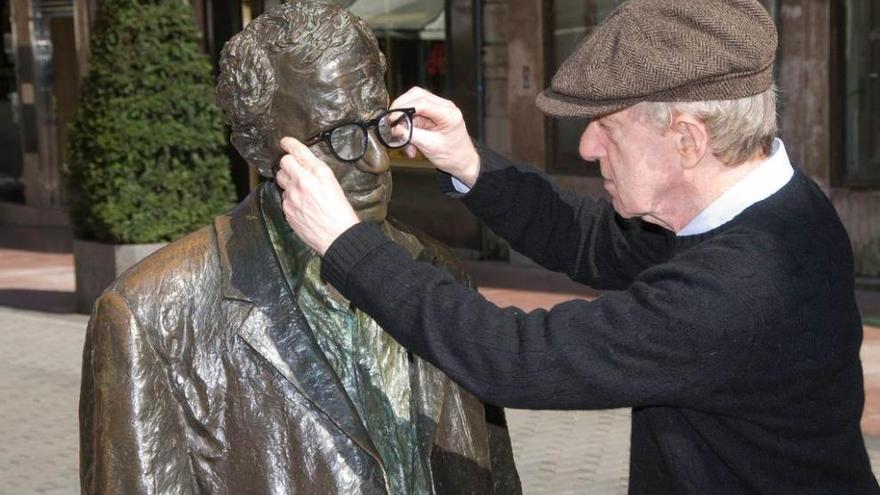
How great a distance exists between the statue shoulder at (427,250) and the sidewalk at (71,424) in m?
3.73

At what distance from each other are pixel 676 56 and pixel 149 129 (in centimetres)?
793

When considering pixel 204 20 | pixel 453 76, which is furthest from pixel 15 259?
pixel 453 76

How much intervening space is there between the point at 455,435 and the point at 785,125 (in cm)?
918

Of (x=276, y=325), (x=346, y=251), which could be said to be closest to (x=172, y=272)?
(x=276, y=325)

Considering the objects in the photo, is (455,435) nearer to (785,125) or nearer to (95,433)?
(95,433)

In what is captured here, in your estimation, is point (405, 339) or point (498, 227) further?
point (498, 227)

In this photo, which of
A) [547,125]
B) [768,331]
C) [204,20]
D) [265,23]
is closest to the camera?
[768,331]

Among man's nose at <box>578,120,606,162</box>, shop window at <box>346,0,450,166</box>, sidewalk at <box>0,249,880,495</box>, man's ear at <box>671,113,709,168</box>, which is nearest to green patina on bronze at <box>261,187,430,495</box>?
man's nose at <box>578,120,606,162</box>

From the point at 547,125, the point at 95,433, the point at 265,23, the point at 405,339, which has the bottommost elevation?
the point at 547,125

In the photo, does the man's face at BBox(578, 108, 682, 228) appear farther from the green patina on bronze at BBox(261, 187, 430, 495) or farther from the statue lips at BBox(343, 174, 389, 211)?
the green patina on bronze at BBox(261, 187, 430, 495)

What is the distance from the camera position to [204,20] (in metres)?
16.5

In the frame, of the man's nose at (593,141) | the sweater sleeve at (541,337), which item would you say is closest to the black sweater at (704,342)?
the sweater sleeve at (541,337)

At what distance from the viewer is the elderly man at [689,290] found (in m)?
2.54

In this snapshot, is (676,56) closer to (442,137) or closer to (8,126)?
(442,137)
